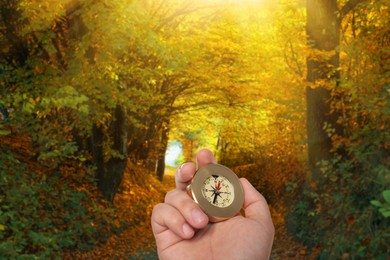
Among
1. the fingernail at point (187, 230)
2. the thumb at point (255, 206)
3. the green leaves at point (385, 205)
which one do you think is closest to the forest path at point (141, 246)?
the green leaves at point (385, 205)

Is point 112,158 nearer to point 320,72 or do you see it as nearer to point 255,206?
point 320,72

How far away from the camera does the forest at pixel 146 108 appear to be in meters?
7.65

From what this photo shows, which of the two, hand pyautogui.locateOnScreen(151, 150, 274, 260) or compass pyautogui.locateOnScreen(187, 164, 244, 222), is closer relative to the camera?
compass pyautogui.locateOnScreen(187, 164, 244, 222)

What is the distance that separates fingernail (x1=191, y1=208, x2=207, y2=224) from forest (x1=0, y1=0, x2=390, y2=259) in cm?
259

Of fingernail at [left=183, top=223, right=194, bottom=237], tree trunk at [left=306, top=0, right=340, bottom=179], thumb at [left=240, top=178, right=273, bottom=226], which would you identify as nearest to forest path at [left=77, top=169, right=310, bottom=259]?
tree trunk at [left=306, top=0, right=340, bottom=179]

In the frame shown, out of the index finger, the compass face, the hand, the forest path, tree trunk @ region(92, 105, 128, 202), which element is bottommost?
the forest path

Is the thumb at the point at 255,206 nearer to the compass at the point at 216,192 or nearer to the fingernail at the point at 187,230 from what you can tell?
the compass at the point at 216,192

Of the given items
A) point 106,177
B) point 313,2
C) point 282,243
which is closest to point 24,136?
point 106,177

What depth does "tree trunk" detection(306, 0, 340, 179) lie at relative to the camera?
9.02 meters

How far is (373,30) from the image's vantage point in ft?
27.7

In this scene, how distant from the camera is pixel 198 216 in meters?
1.84

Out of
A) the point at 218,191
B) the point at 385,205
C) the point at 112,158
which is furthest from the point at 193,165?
the point at 112,158

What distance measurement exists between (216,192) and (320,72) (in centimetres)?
767

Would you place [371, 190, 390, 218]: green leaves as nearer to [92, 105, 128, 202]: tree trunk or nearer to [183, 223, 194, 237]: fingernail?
[183, 223, 194, 237]: fingernail
